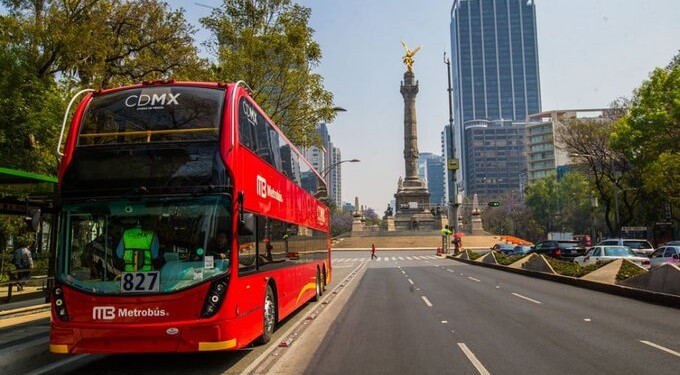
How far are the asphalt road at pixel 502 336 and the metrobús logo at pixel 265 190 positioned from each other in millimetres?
2768

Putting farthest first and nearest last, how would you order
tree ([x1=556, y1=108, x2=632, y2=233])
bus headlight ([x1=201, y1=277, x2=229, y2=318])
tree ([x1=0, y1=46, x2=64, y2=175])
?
1. tree ([x1=556, y1=108, x2=632, y2=233])
2. tree ([x1=0, y1=46, x2=64, y2=175])
3. bus headlight ([x1=201, y1=277, x2=229, y2=318])

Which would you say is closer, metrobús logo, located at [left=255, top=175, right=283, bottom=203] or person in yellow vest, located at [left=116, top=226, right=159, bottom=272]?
person in yellow vest, located at [left=116, top=226, right=159, bottom=272]

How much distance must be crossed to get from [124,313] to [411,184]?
9362 centimetres

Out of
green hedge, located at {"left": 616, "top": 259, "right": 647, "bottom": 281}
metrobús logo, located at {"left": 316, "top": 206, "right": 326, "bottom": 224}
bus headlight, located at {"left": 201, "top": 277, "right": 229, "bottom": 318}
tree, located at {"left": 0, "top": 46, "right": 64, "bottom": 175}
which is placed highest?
tree, located at {"left": 0, "top": 46, "right": 64, "bottom": 175}

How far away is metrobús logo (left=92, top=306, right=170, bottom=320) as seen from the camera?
7.21 metres

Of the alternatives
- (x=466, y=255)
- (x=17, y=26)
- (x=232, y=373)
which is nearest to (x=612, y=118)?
(x=466, y=255)

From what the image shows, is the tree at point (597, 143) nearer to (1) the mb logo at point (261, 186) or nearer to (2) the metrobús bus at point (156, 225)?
(1) the mb logo at point (261, 186)

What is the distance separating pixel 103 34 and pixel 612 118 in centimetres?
4207

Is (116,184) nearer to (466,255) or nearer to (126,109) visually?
(126,109)

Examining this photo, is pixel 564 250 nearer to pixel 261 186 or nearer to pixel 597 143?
pixel 597 143

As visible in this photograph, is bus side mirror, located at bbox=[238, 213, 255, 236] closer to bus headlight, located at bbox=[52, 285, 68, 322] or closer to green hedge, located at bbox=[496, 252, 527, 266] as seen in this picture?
bus headlight, located at bbox=[52, 285, 68, 322]

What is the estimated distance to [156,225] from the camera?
7.54 meters

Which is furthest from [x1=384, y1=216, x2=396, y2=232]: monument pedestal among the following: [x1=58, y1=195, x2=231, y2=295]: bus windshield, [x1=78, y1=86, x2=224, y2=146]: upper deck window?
[x1=58, y1=195, x2=231, y2=295]: bus windshield

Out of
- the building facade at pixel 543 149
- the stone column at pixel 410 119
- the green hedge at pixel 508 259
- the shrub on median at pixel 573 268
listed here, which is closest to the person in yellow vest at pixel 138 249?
the shrub on median at pixel 573 268
